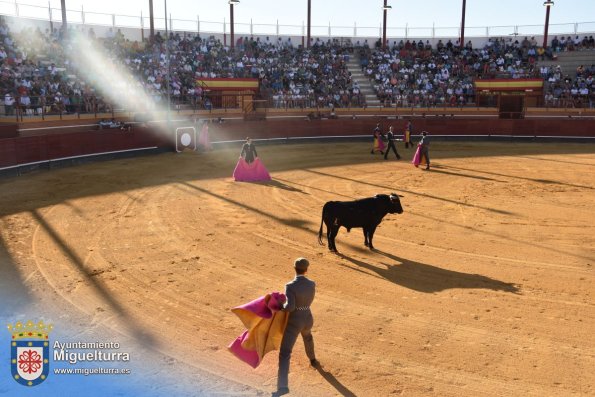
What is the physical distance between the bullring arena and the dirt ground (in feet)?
0.10

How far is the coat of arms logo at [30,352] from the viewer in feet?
18.3

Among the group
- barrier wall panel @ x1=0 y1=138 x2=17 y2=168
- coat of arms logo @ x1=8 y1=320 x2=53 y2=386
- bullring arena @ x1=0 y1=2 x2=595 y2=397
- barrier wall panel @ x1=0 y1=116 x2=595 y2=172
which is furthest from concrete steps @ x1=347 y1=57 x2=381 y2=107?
coat of arms logo @ x1=8 y1=320 x2=53 y2=386

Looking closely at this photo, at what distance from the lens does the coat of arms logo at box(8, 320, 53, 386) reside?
5578mm

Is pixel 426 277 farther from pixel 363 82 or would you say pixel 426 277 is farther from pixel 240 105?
pixel 363 82

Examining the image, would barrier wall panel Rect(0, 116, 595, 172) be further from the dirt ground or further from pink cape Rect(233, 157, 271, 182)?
pink cape Rect(233, 157, 271, 182)

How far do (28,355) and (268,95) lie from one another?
92.2 feet

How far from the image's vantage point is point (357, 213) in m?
9.54

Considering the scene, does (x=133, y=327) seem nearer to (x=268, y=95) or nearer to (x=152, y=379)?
(x=152, y=379)

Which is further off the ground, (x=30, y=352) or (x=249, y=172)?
(x=249, y=172)

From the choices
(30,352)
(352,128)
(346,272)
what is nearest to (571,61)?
(352,128)

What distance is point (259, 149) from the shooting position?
25516 mm

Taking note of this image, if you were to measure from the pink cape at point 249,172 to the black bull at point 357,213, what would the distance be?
711 cm

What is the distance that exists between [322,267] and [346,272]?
1.41 feet

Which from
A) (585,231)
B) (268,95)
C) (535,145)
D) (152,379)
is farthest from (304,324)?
(268,95)
